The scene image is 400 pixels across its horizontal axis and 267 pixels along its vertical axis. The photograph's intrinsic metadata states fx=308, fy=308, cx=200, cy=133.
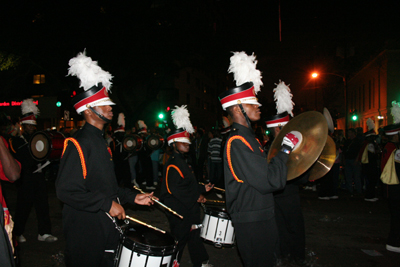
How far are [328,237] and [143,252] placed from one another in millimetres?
4797

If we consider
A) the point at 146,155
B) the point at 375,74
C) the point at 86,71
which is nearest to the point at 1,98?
the point at 146,155

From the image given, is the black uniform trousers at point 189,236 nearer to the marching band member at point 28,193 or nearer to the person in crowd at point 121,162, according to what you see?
the marching band member at point 28,193

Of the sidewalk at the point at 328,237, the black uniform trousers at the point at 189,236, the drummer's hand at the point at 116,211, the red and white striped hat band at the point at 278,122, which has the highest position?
the red and white striped hat band at the point at 278,122

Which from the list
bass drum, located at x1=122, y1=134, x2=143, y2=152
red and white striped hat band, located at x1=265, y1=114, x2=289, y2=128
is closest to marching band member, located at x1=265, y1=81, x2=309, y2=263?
red and white striped hat band, located at x1=265, y1=114, x2=289, y2=128

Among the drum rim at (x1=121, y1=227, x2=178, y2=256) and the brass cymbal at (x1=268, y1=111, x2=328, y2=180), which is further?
the brass cymbal at (x1=268, y1=111, x2=328, y2=180)

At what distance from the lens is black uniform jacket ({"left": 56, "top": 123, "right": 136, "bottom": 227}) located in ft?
8.78

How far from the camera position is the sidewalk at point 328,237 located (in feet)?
16.7

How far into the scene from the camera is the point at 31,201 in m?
5.83

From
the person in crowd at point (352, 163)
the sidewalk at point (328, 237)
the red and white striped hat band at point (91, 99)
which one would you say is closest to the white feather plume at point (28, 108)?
the sidewalk at point (328, 237)

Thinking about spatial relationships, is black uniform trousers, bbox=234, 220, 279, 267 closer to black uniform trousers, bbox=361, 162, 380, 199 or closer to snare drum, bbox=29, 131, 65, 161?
snare drum, bbox=29, 131, 65, 161

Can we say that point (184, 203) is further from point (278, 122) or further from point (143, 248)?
point (278, 122)

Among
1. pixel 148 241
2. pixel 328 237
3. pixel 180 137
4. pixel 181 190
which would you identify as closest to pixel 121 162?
pixel 180 137

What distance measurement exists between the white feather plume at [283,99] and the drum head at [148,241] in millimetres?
3067

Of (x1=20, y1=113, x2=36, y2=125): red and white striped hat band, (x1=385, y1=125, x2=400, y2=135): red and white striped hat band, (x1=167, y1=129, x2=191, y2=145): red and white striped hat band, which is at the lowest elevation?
(x1=167, y1=129, x2=191, y2=145): red and white striped hat band
